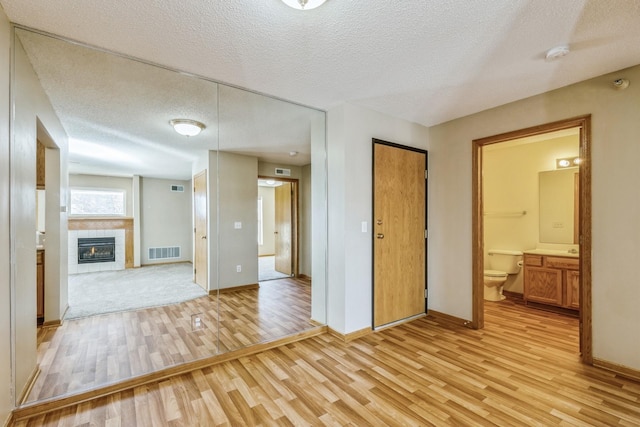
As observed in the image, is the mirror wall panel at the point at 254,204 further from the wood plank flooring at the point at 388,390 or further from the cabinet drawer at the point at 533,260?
the cabinet drawer at the point at 533,260

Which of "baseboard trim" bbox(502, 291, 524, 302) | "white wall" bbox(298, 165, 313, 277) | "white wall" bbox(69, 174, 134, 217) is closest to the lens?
"white wall" bbox(69, 174, 134, 217)

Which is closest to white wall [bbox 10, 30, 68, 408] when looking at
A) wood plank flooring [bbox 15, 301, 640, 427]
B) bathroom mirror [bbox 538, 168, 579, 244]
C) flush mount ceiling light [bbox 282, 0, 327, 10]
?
wood plank flooring [bbox 15, 301, 640, 427]

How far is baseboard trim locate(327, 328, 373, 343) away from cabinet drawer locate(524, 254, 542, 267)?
272 centimetres

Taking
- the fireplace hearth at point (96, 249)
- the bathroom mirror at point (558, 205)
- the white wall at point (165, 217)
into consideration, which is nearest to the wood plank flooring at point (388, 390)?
the fireplace hearth at point (96, 249)

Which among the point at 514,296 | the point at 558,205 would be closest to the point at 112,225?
the point at 514,296

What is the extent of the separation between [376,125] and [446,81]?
35.5 inches

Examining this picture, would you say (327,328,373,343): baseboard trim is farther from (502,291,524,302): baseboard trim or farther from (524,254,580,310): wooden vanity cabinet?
(502,291,524,302): baseboard trim

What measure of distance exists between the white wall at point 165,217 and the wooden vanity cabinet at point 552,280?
4.59 metres

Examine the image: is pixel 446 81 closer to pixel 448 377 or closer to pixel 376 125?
pixel 376 125

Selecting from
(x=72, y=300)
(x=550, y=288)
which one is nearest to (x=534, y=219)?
(x=550, y=288)

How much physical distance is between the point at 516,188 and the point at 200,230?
486 cm

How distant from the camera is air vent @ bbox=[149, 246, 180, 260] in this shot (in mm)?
2762

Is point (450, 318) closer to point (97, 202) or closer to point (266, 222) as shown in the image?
point (266, 222)

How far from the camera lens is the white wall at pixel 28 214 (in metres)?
1.78
